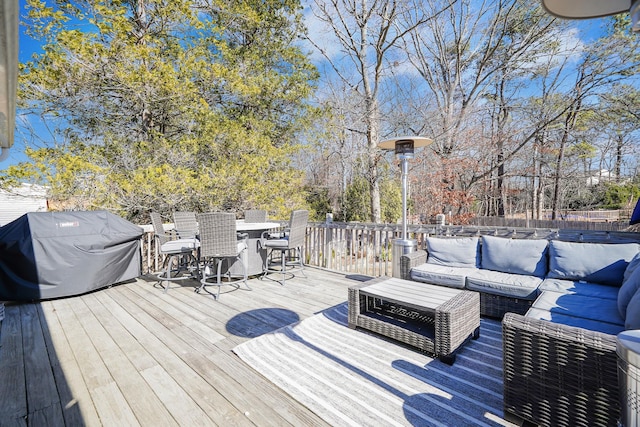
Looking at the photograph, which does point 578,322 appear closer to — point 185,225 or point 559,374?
point 559,374

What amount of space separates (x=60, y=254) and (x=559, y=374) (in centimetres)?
547

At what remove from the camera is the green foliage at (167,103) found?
6.33 m

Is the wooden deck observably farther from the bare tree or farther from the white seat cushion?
the bare tree

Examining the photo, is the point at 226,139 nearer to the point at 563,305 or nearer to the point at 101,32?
the point at 101,32

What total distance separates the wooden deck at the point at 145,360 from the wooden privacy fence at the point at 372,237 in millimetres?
1174

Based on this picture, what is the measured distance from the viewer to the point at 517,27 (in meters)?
8.72

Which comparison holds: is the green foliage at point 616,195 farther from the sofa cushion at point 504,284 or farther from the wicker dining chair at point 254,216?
the wicker dining chair at point 254,216

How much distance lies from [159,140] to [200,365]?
679 centimetres

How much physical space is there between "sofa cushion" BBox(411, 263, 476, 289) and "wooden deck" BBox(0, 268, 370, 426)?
106 cm

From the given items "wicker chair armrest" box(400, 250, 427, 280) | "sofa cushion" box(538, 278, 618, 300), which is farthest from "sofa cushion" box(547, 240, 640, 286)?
"wicker chair armrest" box(400, 250, 427, 280)

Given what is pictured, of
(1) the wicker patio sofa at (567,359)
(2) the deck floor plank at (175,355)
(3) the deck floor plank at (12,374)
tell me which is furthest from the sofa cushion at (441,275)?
(3) the deck floor plank at (12,374)

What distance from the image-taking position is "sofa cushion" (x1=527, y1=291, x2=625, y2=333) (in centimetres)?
201

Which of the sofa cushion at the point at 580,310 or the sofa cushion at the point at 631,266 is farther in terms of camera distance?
the sofa cushion at the point at 631,266

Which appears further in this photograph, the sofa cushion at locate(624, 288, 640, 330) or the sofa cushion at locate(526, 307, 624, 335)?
the sofa cushion at locate(526, 307, 624, 335)
